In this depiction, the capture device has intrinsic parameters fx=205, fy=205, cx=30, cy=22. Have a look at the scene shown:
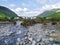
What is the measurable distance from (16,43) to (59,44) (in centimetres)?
453

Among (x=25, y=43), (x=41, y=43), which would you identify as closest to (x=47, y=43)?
(x=41, y=43)

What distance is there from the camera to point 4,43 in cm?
2116

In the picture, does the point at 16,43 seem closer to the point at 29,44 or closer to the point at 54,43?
the point at 29,44

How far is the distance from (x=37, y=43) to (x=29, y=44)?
2.92 feet

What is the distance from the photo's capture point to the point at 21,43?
21.0 metres

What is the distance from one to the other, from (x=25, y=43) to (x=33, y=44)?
99 cm

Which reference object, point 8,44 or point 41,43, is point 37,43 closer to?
point 41,43

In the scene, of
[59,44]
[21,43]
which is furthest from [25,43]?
[59,44]

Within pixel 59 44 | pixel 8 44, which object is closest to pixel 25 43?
pixel 8 44

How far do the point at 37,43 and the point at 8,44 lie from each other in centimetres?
293

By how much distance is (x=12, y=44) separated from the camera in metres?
20.6

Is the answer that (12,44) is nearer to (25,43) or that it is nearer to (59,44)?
(25,43)

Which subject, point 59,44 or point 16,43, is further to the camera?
point 16,43

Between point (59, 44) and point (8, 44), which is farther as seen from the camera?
point (8, 44)
